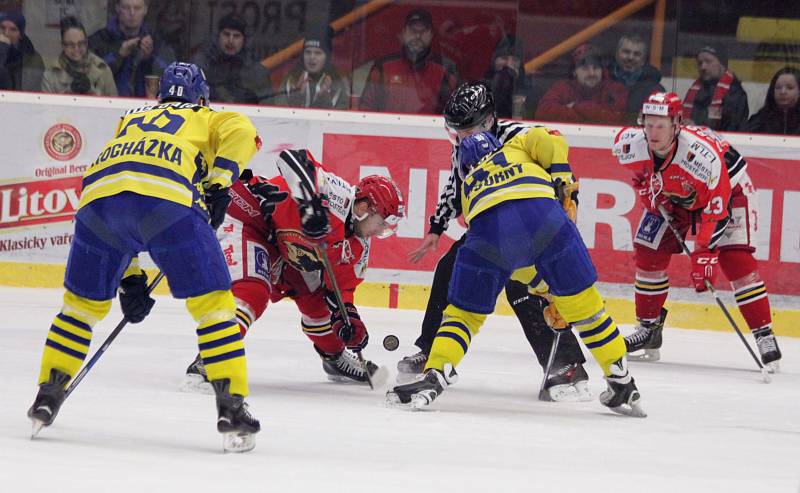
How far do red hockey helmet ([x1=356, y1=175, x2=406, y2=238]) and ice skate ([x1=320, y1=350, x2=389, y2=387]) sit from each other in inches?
22.7

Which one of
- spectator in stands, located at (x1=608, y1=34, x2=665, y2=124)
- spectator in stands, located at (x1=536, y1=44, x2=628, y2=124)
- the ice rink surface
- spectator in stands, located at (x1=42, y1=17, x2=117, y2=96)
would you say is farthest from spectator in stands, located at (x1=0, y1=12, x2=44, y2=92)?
spectator in stands, located at (x1=608, y1=34, x2=665, y2=124)

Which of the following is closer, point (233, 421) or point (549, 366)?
point (233, 421)

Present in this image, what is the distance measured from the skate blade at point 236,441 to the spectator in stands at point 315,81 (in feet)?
13.6

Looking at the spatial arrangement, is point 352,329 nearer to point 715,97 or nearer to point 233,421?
point 233,421

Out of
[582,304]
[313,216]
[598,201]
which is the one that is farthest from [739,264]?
[313,216]

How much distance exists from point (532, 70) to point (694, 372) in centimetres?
240

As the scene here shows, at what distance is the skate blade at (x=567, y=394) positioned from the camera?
182 inches

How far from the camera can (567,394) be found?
4.62 m

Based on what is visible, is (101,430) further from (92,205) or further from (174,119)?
(174,119)

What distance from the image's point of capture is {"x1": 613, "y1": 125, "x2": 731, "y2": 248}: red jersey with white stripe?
5.52m

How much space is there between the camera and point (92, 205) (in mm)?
3375

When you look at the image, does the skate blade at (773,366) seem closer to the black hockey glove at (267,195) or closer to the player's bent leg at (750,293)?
the player's bent leg at (750,293)

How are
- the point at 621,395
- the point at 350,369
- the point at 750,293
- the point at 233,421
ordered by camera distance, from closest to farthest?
the point at 233,421 < the point at 621,395 < the point at 350,369 < the point at 750,293

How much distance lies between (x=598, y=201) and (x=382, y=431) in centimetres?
346
